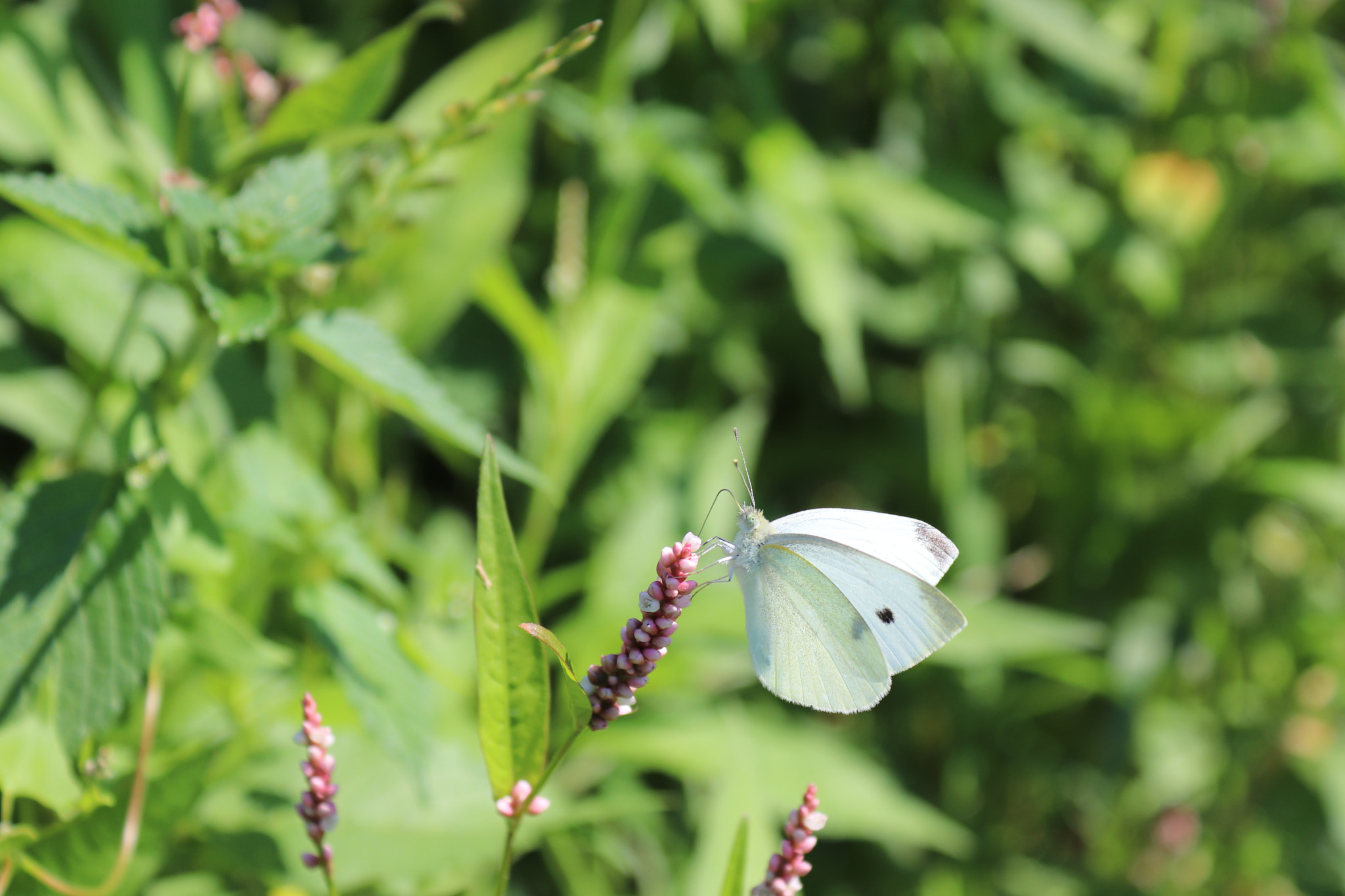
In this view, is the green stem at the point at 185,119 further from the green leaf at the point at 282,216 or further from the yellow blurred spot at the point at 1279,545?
the yellow blurred spot at the point at 1279,545

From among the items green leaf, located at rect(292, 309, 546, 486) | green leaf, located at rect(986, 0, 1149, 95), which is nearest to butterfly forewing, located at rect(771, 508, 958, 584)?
green leaf, located at rect(292, 309, 546, 486)

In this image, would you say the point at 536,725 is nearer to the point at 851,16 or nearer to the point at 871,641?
the point at 871,641

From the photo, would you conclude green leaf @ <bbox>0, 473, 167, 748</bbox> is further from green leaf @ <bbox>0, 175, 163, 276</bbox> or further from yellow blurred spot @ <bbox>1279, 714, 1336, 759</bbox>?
yellow blurred spot @ <bbox>1279, 714, 1336, 759</bbox>

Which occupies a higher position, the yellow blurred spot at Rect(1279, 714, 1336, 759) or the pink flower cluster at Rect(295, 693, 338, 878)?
the pink flower cluster at Rect(295, 693, 338, 878)

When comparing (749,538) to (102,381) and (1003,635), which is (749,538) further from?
(1003,635)

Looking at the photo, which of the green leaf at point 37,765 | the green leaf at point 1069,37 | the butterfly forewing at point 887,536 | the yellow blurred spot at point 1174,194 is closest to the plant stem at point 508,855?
the butterfly forewing at point 887,536
